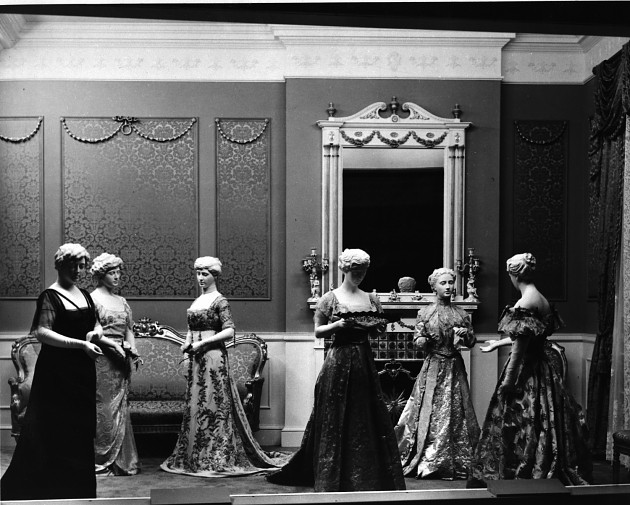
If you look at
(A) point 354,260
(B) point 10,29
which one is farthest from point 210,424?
(B) point 10,29

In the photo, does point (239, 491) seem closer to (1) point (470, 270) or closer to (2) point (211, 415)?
(2) point (211, 415)

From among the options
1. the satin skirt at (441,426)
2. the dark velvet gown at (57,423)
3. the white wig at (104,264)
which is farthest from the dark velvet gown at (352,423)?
the white wig at (104,264)

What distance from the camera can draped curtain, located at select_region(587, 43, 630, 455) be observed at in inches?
253

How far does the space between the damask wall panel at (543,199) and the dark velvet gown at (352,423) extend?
320 cm

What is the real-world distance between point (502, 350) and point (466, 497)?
506cm

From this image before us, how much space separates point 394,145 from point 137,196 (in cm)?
243

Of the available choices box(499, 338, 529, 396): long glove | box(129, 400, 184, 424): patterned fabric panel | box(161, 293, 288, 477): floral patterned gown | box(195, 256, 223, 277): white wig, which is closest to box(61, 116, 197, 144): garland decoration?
box(195, 256, 223, 277): white wig

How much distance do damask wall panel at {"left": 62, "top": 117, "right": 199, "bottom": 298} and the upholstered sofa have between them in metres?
0.47

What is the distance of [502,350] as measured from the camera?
764 centimetres

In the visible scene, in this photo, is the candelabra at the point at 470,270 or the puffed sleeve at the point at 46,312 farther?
the candelabra at the point at 470,270

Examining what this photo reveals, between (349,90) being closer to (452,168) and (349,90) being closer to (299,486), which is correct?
(452,168)

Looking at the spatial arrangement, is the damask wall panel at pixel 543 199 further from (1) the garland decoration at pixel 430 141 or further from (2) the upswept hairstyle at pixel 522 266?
(2) the upswept hairstyle at pixel 522 266

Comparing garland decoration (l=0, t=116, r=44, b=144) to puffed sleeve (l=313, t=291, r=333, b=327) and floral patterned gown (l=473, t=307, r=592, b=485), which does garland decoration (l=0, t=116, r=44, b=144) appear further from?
floral patterned gown (l=473, t=307, r=592, b=485)

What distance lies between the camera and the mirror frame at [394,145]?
750cm
